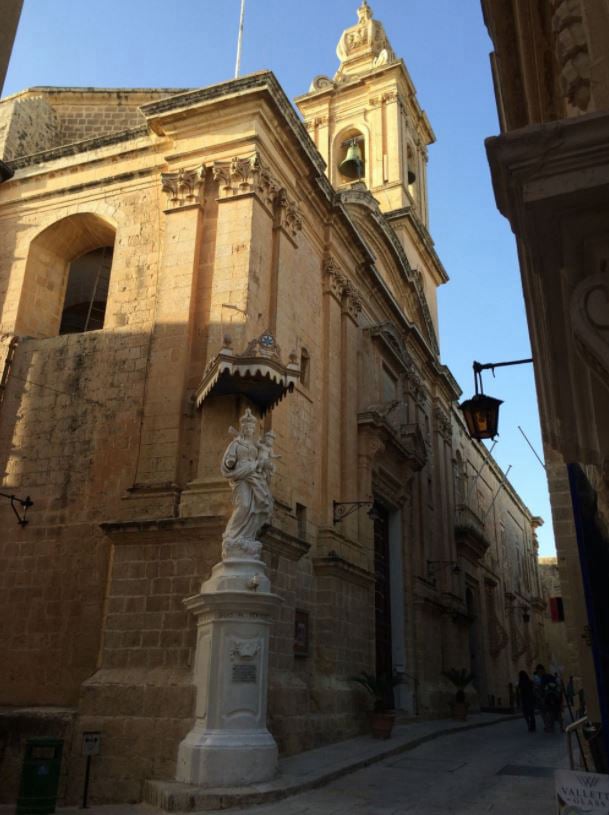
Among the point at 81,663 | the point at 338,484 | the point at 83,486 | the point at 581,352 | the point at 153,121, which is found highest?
the point at 153,121

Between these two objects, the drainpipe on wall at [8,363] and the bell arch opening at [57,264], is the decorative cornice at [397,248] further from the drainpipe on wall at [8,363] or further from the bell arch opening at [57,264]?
the drainpipe on wall at [8,363]

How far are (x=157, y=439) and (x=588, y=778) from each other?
28.1 ft

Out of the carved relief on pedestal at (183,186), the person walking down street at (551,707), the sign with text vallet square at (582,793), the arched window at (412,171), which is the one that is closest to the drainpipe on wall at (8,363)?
the carved relief on pedestal at (183,186)

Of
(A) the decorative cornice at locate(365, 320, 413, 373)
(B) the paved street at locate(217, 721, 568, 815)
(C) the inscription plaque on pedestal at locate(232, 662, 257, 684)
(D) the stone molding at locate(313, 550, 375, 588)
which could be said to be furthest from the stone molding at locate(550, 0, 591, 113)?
(A) the decorative cornice at locate(365, 320, 413, 373)

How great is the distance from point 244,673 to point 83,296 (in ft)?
34.9

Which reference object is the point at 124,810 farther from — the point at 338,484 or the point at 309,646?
the point at 338,484

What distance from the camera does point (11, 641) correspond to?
1073 cm

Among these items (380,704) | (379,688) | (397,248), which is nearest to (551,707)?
(380,704)

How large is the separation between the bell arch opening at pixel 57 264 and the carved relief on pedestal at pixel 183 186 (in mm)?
1838

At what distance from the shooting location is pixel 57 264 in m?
14.6

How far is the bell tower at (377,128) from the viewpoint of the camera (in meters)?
24.3

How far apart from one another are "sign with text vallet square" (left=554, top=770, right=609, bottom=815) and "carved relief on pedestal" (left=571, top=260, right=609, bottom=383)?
1.89 metres

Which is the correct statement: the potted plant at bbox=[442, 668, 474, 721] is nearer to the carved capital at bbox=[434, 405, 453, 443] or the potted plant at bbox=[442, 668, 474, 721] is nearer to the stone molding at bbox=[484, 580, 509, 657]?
the stone molding at bbox=[484, 580, 509, 657]

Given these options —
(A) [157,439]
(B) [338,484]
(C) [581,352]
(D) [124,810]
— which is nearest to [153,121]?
(A) [157,439]
